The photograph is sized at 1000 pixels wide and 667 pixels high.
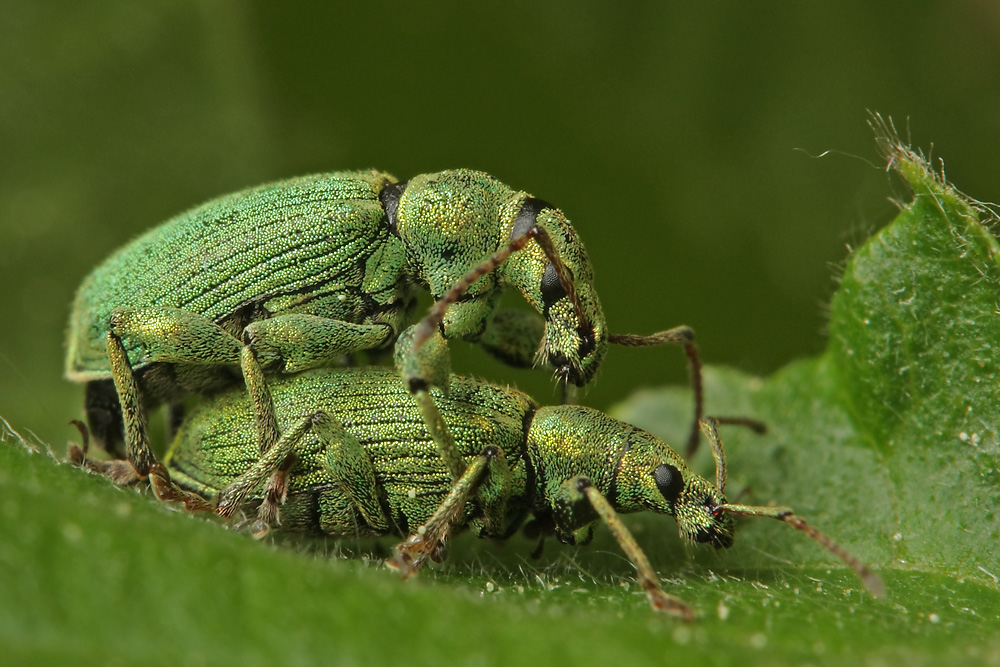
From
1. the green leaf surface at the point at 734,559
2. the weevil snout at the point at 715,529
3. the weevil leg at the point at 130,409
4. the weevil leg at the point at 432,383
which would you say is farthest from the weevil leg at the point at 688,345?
the weevil leg at the point at 130,409

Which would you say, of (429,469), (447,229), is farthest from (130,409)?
(447,229)

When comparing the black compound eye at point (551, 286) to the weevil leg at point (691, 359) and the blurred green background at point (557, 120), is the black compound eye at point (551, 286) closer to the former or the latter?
the weevil leg at point (691, 359)

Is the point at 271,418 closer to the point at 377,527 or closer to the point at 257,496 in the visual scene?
the point at 257,496

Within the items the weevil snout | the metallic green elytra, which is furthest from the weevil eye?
the metallic green elytra

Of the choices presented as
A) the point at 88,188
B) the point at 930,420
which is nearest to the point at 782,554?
the point at 930,420

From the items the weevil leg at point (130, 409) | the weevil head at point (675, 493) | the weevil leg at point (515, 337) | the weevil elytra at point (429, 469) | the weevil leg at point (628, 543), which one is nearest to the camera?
the weevil leg at point (628, 543)
